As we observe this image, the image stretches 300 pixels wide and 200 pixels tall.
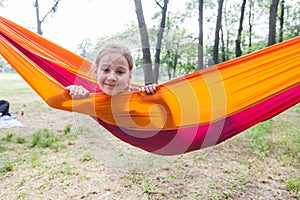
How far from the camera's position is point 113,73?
1.22 meters

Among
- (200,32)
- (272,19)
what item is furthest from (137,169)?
(200,32)

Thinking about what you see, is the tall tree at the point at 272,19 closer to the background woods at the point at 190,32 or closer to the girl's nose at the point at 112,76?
the background woods at the point at 190,32

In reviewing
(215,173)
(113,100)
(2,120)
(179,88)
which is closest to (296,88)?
(179,88)

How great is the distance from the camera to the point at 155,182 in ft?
6.70

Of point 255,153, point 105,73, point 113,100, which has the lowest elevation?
point 255,153

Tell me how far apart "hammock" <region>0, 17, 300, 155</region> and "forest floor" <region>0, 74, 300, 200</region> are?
0.50 metres

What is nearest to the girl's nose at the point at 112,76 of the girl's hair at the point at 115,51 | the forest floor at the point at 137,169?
the girl's hair at the point at 115,51

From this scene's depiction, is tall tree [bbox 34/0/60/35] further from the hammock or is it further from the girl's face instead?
the girl's face

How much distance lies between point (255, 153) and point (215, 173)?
2.21 ft

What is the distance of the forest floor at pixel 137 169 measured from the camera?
187cm

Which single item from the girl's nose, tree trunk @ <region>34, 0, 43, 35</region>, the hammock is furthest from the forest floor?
tree trunk @ <region>34, 0, 43, 35</region>

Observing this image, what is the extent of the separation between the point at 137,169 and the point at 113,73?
1.32 metres

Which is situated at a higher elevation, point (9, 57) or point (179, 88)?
point (9, 57)

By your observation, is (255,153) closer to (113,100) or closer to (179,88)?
(179,88)
